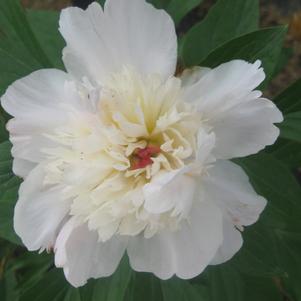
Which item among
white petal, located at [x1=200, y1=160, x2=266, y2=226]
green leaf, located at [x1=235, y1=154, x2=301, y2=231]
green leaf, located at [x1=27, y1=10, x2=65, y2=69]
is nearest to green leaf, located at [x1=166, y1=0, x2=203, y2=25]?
green leaf, located at [x1=27, y1=10, x2=65, y2=69]

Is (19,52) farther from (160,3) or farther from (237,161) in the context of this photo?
(237,161)

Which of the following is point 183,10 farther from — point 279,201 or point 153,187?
point 153,187

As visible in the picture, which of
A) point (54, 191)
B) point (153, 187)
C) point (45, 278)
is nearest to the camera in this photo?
point (153, 187)

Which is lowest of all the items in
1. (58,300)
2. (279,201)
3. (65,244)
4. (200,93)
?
(58,300)

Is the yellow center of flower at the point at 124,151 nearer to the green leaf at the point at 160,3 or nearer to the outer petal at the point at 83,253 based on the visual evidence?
the outer petal at the point at 83,253

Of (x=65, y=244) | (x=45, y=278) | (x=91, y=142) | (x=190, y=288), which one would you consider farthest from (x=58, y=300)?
(x=91, y=142)

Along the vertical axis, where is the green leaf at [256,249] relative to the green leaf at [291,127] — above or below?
below

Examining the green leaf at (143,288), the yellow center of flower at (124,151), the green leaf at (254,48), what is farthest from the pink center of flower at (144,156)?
the green leaf at (143,288)
